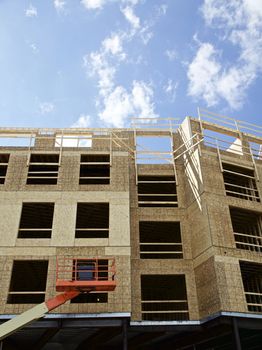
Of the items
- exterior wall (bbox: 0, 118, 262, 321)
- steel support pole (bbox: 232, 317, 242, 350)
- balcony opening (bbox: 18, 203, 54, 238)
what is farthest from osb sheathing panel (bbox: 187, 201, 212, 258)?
balcony opening (bbox: 18, 203, 54, 238)

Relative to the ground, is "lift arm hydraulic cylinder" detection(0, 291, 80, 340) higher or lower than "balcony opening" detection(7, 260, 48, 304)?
lower

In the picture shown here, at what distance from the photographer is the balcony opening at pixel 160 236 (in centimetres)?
2284

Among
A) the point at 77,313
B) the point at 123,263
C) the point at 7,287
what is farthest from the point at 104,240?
the point at 7,287

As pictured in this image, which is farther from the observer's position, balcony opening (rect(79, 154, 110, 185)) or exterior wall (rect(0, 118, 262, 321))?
balcony opening (rect(79, 154, 110, 185))

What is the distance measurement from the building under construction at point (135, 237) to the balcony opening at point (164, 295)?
0.09 m

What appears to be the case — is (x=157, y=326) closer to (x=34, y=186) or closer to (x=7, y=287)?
(x=7, y=287)

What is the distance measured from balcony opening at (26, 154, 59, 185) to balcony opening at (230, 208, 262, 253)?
1034cm

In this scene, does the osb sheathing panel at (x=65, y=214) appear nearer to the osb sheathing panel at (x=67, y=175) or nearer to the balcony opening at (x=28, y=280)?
the osb sheathing panel at (x=67, y=175)

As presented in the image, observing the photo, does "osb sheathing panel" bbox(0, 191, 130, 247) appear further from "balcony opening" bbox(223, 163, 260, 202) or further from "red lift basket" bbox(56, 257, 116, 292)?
"balcony opening" bbox(223, 163, 260, 202)

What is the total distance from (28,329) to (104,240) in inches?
204

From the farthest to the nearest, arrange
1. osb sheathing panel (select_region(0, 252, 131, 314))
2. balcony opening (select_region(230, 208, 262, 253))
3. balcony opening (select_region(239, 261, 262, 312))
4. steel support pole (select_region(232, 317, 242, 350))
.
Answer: balcony opening (select_region(230, 208, 262, 253)), balcony opening (select_region(239, 261, 262, 312)), osb sheathing panel (select_region(0, 252, 131, 314)), steel support pole (select_region(232, 317, 242, 350))

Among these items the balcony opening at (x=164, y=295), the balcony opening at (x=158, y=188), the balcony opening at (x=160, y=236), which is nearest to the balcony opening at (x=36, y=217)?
the balcony opening at (x=160, y=236)

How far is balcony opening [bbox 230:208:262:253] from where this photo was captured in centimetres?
2109

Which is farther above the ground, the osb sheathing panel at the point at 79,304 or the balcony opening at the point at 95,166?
the balcony opening at the point at 95,166
